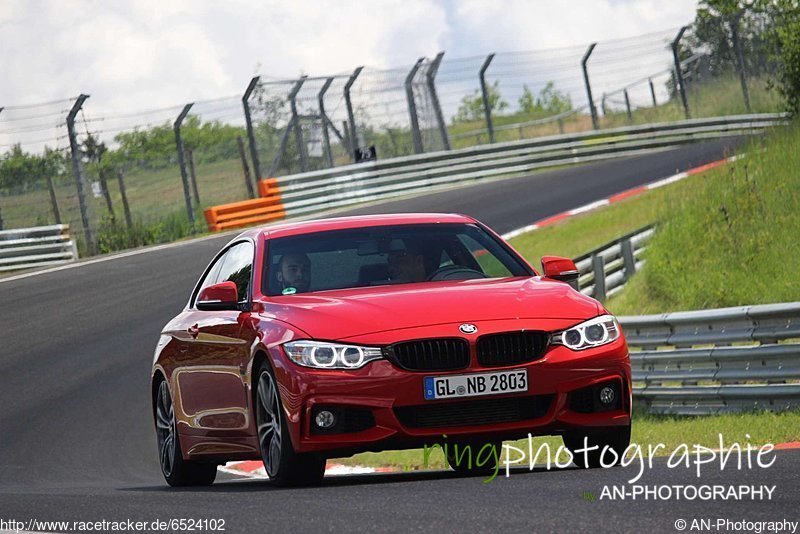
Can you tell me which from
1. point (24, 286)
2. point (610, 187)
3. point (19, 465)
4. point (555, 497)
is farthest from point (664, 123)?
point (555, 497)

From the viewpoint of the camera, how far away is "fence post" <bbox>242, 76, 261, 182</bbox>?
104ft

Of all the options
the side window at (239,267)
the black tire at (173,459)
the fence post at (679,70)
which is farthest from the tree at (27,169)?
the side window at (239,267)

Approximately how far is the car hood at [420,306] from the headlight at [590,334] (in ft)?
0.19

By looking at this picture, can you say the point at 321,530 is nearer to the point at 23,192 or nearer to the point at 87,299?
the point at 87,299

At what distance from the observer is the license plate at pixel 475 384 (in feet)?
24.1

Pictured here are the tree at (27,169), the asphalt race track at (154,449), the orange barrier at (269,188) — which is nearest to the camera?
the asphalt race track at (154,449)

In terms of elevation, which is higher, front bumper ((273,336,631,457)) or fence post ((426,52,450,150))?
fence post ((426,52,450,150))

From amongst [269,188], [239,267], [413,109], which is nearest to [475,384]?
[239,267]

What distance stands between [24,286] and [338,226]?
1609 cm

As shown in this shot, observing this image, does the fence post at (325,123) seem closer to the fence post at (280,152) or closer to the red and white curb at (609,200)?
the fence post at (280,152)

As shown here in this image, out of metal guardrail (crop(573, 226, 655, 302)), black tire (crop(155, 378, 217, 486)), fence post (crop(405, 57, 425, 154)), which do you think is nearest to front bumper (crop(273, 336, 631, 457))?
black tire (crop(155, 378, 217, 486))

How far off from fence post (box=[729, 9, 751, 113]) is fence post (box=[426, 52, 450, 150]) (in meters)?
7.97

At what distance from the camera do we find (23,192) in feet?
96.6

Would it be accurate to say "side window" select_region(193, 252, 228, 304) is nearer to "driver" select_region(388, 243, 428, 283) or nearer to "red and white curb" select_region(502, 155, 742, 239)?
"driver" select_region(388, 243, 428, 283)
